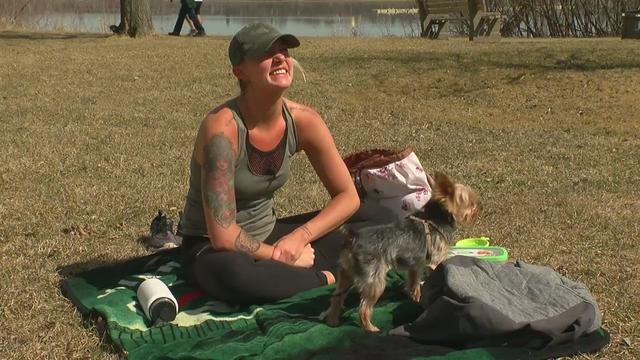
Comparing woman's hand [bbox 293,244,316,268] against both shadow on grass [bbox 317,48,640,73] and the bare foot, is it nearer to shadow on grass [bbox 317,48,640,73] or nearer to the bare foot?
the bare foot

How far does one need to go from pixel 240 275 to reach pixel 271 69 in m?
1.09

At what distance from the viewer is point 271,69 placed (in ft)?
13.8

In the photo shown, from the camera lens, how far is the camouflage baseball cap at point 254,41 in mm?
4156

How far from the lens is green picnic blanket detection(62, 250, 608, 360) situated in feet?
12.2

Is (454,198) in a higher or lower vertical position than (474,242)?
higher

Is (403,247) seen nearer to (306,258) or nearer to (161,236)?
(306,258)

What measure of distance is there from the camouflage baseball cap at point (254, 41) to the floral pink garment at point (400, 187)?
4.47 feet

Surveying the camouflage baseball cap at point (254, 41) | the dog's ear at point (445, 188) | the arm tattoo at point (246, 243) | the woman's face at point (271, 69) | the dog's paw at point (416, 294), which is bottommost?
the dog's paw at point (416, 294)

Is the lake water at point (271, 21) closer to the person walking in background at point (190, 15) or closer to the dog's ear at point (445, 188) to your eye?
the person walking in background at point (190, 15)

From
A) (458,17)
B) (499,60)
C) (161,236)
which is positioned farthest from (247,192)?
(458,17)

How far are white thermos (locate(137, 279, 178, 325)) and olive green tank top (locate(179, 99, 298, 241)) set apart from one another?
1.70 ft

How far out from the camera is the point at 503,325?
12.3 ft

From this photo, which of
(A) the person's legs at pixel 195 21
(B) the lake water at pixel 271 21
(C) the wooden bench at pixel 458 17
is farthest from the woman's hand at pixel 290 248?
(B) the lake water at pixel 271 21

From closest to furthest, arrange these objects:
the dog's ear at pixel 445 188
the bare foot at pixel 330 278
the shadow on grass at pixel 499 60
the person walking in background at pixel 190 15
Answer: the dog's ear at pixel 445 188, the bare foot at pixel 330 278, the shadow on grass at pixel 499 60, the person walking in background at pixel 190 15
